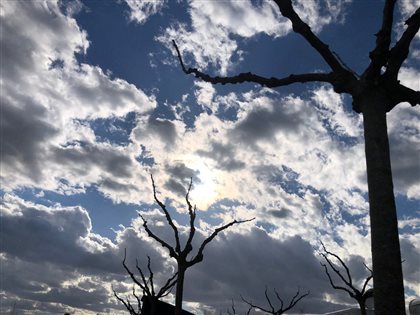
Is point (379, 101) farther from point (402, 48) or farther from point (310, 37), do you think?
point (310, 37)

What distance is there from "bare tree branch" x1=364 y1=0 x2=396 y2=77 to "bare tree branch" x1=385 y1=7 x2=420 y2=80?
0.18 m

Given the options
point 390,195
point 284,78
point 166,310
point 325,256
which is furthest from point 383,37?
point 166,310

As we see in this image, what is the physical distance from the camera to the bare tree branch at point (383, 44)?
12.8 feet

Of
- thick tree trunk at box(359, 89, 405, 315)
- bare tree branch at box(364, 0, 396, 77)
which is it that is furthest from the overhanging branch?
thick tree trunk at box(359, 89, 405, 315)

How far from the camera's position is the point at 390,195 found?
334cm

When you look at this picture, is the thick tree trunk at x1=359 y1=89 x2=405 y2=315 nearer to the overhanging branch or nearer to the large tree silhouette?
the large tree silhouette

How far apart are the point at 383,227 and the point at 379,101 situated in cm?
129

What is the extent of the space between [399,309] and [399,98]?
2113 millimetres

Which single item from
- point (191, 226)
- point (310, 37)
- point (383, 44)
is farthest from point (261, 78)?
point (191, 226)

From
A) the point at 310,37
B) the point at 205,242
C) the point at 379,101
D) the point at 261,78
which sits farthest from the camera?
the point at 205,242

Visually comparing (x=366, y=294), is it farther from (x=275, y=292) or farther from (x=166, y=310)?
(x=166, y=310)

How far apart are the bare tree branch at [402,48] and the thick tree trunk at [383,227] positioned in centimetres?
75

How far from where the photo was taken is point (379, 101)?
3877 mm

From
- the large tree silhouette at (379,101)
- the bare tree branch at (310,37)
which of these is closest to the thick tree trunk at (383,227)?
the large tree silhouette at (379,101)
